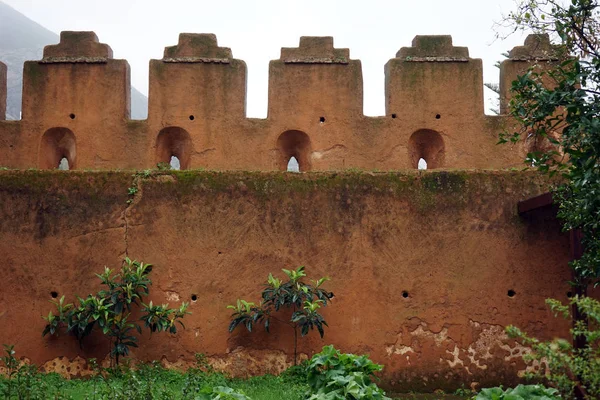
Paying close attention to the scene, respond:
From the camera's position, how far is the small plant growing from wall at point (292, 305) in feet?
26.5

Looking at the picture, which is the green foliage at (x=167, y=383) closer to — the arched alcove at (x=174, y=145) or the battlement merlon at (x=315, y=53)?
the arched alcove at (x=174, y=145)

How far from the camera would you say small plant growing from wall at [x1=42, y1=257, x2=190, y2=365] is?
8.05 m

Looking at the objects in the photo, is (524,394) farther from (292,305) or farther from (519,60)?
(519,60)

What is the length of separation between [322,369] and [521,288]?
118 inches

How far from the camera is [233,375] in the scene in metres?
8.34

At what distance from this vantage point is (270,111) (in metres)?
10.9

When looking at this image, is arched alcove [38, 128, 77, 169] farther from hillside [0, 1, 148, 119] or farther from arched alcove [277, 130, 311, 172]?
hillside [0, 1, 148, 119]

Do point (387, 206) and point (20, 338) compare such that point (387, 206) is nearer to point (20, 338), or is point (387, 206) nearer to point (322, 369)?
point (322, 369)

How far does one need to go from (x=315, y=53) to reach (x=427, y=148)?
101 inches

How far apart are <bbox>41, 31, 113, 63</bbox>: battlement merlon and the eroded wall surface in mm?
3048

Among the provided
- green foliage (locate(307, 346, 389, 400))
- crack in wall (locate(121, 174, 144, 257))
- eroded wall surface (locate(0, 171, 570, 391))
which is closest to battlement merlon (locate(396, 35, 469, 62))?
eroded wall surface (locate(0, 171, 570, 391))

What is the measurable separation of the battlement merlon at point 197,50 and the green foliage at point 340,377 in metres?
5.62

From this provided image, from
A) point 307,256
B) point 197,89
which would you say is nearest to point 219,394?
point 307,256

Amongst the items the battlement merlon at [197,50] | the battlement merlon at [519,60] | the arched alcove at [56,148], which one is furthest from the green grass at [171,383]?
the battlement merlon at [519,60]
